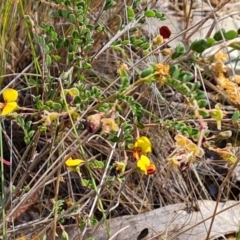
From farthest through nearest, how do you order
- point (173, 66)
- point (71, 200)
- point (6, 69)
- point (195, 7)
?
point (195, 7) < point (6, 69) < point (71, 200) < point (173, 66)

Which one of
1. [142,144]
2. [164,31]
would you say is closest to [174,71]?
[142,144]

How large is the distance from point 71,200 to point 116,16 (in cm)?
57

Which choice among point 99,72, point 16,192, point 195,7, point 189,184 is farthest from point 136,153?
point 195,7

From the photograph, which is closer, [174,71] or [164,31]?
[174,71]

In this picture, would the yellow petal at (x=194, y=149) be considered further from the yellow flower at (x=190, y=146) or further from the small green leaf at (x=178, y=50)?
the small green leaf at (x=178, y=50)

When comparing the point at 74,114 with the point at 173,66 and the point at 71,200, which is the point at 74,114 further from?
the point at 71,200

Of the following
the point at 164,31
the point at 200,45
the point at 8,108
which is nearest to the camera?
the point at 200,45

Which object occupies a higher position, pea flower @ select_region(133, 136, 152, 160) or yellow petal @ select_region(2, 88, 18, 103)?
yellow petal @ select_region(2, 88, 18, 103)

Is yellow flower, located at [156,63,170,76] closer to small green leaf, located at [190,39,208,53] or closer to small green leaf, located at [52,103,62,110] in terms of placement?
small green leaf, located at [190,39,208,53]

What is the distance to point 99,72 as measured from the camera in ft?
5.36

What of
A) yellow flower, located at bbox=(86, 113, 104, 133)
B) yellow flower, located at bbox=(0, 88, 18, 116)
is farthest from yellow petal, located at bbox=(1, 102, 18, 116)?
yellow flower, located at bbox=(86, 113, 104, 133)

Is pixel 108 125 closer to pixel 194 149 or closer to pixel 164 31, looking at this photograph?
pixel 194 149

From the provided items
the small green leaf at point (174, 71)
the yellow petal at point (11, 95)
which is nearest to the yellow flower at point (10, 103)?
the yellow petal at point (11, 95)

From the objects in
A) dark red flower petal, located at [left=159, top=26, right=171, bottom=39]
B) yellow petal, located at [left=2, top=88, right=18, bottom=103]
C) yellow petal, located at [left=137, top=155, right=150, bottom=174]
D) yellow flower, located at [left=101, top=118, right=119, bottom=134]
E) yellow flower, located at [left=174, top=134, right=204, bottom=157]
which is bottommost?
yellow petal, located at [left=137, top=155, right=150, bottom=174]
